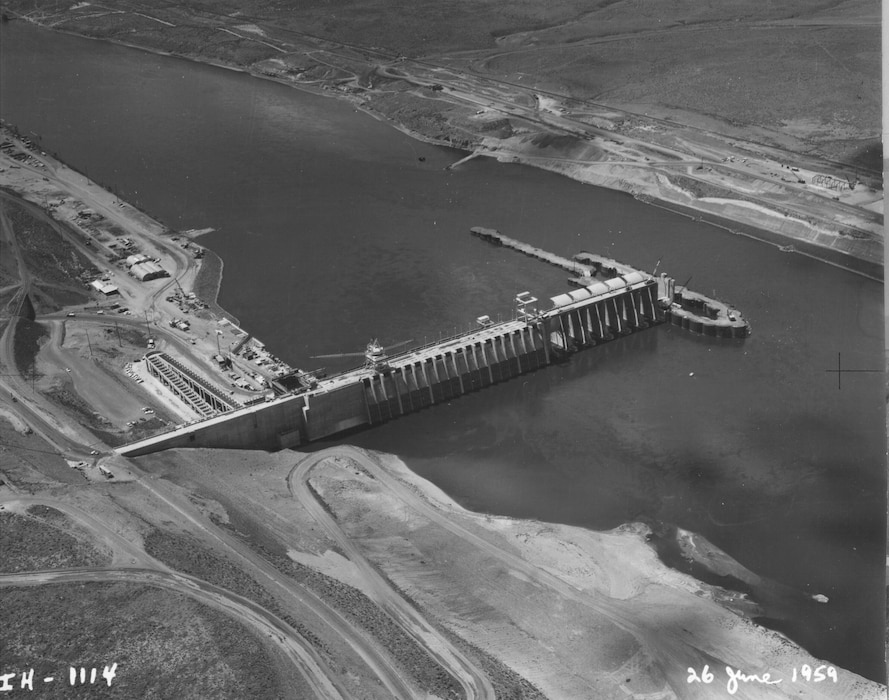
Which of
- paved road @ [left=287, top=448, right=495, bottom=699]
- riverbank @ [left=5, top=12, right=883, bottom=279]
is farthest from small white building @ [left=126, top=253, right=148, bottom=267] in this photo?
riverbank @ [left=5, top=12, right=883, bottom=279]

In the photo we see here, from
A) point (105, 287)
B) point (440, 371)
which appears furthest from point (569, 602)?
point (105, 287)

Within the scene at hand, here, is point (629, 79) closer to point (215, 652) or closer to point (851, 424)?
point (851, 424)

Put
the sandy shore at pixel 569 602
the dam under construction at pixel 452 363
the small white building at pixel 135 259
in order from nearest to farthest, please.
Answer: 1. the sandy shore at pixel 569 602
2. the dam under construction at pixel 452 363
3. the small white building at pixel 135 259

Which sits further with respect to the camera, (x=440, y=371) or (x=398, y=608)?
(x=440, y=371)

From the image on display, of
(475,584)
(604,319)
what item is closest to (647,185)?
(604,319)

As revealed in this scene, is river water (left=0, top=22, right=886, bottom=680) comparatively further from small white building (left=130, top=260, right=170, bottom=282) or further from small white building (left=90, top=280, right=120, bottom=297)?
small white building (left=90, top=280, right=120, bottom=297)

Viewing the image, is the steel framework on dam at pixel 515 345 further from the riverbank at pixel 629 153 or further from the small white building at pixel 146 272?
the small white building at pixel 146 272

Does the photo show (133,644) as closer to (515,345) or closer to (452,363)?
(452,363)

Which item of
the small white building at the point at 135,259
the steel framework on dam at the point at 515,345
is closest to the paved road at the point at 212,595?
the steel framework on dam at the point at 515,345
